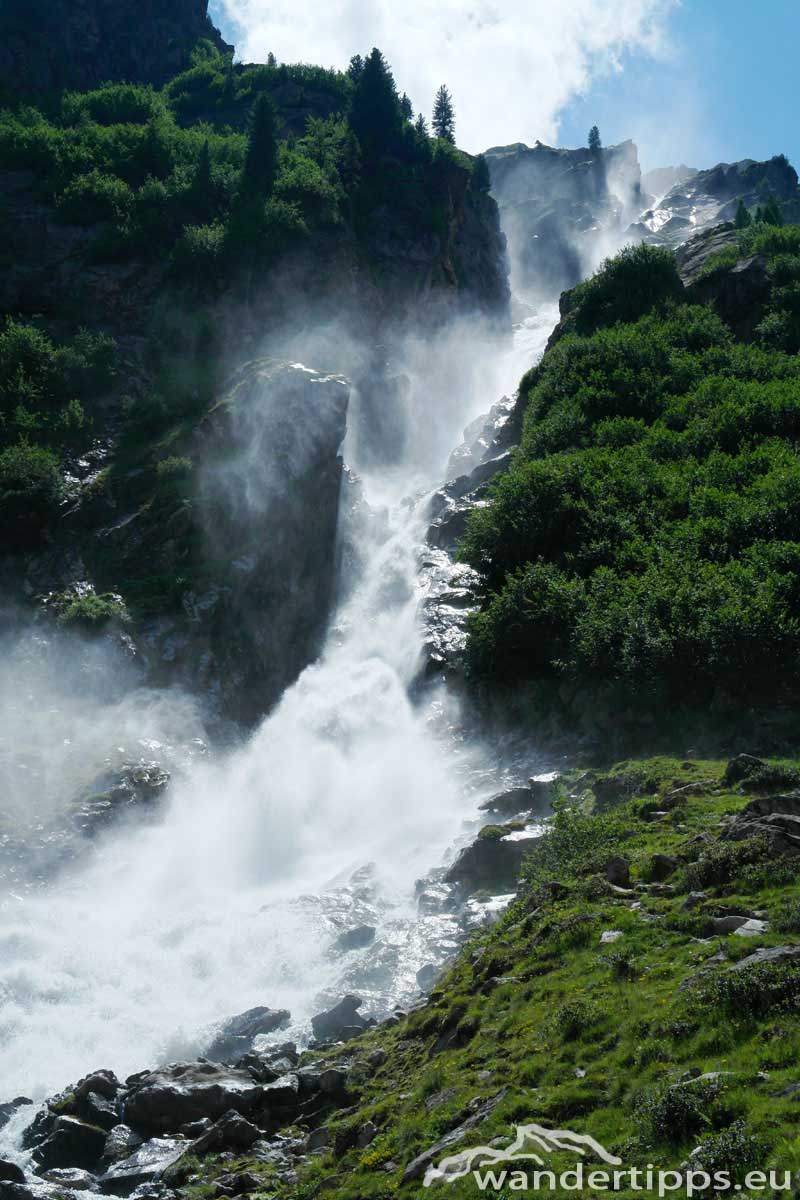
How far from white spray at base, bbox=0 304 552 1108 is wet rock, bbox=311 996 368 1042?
76 cm

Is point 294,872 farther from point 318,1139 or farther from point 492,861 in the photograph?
point 318,1139

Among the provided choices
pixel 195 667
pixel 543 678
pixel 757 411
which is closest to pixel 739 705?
pixel 543 678

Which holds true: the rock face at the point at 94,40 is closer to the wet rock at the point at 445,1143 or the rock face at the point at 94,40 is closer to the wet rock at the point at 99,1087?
the wet rock at the point at 99,1087

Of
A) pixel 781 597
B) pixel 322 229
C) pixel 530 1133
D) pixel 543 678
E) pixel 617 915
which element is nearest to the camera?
pixel 530 1133

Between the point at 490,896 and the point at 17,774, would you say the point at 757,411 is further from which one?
the point at 17,774

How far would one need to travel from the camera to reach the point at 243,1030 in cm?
1997

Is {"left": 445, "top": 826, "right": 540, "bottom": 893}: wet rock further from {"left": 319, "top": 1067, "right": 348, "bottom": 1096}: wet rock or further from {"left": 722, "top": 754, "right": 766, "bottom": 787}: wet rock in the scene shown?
{"left": 319, "top": 1067, "right": 348, "bottom": 1096}: wet rock

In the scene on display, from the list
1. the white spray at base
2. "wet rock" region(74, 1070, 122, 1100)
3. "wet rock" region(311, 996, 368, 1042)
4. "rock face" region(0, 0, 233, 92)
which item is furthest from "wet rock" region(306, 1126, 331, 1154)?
"rock face" region(0, 0, 233, 92)

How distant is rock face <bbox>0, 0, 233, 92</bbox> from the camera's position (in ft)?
256

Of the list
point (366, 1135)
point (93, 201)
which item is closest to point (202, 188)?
point (93, 201)

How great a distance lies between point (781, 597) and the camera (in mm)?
28219

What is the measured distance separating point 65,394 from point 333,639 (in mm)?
19248

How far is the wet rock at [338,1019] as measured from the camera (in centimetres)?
1845

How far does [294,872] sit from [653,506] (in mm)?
18921
